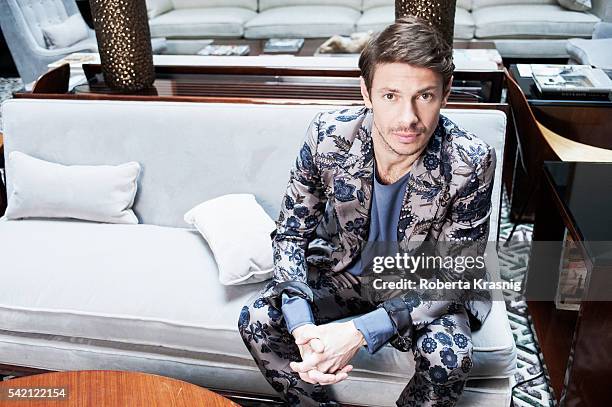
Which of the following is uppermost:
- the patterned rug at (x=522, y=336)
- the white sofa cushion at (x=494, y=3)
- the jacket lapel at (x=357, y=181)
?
the jacket lapel at (x=357, y=181)

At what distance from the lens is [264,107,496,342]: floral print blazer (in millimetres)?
1272

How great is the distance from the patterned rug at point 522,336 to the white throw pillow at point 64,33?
114 inches

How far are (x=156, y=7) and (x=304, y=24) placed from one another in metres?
1.17

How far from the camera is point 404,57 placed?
3.75ft

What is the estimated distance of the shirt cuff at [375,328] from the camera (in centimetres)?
124

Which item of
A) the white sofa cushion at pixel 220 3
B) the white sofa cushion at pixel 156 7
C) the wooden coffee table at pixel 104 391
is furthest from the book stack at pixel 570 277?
the white sofa cushion at pixel 156 7

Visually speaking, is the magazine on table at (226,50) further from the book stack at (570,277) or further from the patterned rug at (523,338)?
the book stack at (570,277)

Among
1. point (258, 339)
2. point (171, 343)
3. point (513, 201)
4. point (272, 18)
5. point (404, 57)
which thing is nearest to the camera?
point (404, 57)

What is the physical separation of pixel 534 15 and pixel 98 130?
316cm

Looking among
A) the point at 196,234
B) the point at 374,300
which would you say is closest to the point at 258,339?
the point at 374,300

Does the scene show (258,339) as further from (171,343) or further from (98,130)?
(98,130)

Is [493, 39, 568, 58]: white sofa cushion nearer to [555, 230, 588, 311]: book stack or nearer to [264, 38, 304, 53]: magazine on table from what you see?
[264, 38, 304, 53]: magazine on table

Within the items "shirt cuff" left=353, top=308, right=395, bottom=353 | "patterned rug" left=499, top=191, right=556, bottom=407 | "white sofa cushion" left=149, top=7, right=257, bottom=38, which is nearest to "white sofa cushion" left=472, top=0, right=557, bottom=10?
"white sofa cushion" left=149, top=7, right=257, bottom=38

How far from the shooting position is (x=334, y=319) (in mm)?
1401
